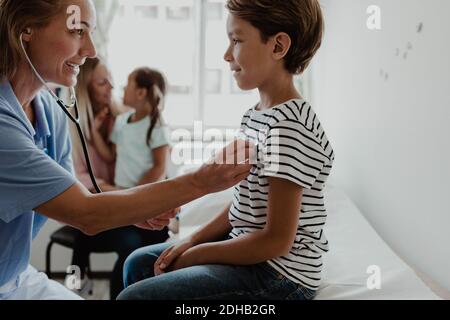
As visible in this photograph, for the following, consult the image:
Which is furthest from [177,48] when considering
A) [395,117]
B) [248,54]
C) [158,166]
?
[248,54]

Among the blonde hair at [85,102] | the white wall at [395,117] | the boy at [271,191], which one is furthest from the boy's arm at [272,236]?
the blonde hair at [85,102]

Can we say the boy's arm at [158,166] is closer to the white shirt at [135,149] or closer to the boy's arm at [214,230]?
the white shirt at [135,149]

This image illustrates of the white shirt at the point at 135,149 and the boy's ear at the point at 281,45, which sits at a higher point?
the boy's ear at the point at 281,45

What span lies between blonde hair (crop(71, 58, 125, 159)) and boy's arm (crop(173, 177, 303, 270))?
4.07ft

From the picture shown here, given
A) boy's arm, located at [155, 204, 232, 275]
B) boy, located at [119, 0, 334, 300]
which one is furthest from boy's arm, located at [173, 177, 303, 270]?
boy's arm, located at [155, 204, 232, 275]

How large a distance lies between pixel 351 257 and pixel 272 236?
451 millimetres

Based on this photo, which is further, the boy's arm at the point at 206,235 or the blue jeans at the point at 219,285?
the boy's arm at the point at 206,235

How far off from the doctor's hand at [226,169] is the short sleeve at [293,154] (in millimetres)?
42

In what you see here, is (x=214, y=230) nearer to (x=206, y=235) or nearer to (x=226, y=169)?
(x=206, y=235)

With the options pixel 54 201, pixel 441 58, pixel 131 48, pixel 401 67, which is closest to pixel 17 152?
pixel 54 201

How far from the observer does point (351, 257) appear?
Answer: 1.28 meters

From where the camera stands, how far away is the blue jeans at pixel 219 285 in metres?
0.90

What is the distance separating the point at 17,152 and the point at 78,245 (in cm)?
115

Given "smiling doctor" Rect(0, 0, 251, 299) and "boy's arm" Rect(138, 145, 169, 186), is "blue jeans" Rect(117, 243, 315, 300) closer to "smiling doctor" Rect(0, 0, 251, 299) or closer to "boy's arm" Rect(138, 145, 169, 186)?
"smiling doctor" Rect(0, 0, 251, 299)
